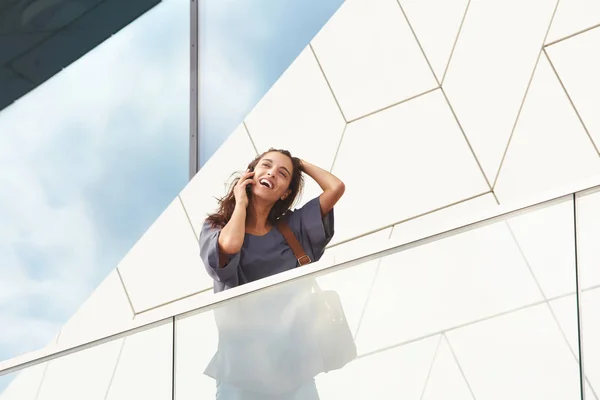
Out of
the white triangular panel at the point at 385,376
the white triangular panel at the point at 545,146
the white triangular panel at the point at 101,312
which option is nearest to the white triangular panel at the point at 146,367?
the white triangular panel at the point at 385,376

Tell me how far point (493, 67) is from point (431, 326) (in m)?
2.67

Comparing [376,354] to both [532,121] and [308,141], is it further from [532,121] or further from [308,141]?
[308,141]

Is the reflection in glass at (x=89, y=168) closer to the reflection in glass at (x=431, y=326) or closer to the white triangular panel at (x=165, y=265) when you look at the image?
the white triangular panel at (x=165, y=265)

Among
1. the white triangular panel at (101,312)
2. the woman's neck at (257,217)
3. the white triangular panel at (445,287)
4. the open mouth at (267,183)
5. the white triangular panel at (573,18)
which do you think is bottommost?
the white triangular panel at (445,287)

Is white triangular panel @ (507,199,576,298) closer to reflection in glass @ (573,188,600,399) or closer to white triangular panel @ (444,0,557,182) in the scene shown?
reflection in glass @ (573,188,600,399)

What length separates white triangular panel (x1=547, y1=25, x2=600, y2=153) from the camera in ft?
14.5

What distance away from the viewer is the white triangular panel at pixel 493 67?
465 centimetres

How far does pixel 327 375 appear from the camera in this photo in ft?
7.98

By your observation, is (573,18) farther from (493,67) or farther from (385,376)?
(385,376)

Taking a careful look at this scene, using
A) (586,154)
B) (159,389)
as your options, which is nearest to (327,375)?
(159,389)

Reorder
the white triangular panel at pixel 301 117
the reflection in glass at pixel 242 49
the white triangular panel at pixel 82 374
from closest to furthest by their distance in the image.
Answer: the white triangular panel at pixel 82 374, the white triangular panel at pixel 301 117, the reflection in glass at pixel 242 49

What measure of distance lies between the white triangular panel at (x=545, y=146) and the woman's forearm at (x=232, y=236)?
1.85m

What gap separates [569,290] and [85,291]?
4.48 metres

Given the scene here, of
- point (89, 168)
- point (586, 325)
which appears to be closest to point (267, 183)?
point (586, 325)
